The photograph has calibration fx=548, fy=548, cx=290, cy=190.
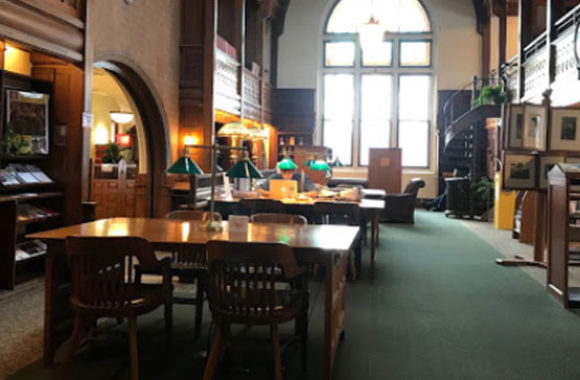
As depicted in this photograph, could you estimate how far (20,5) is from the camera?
5.18 metres

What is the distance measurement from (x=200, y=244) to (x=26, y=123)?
354cm

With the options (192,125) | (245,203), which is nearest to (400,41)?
(192,125)

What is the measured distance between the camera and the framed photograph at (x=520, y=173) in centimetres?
655

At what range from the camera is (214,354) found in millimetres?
Result: 3051

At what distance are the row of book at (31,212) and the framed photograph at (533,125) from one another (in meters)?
5.66

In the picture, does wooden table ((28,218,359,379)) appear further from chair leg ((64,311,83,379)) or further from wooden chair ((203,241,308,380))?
chair leg ((64,311,83,379))

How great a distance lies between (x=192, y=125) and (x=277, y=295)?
23.1 ft

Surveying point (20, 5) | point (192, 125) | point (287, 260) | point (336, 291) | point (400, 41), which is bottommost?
point (336, 291)

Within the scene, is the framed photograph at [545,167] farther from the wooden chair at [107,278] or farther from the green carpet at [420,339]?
the wooden chair at [107,278]

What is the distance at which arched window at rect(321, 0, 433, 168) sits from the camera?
1720 cm

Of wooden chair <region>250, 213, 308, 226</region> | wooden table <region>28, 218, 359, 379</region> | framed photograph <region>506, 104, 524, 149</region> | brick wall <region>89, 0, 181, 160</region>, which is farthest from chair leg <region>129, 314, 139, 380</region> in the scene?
framed photograph <region>506, 104, 524, 149</region>

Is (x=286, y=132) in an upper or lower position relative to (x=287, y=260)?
upper

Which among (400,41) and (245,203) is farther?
(400,41)

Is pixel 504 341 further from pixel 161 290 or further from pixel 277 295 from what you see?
pixel 161 290
